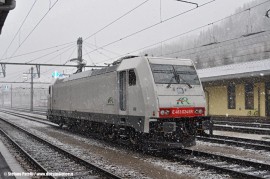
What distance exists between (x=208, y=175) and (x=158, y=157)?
275 centimetres

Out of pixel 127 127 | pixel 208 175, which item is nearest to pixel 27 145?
pixel 127 127

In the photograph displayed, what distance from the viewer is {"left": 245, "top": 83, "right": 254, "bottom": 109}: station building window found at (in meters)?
25.8

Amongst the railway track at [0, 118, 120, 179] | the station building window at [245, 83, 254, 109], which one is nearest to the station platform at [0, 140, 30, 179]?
the railway track at [0, 118, 120, 179]

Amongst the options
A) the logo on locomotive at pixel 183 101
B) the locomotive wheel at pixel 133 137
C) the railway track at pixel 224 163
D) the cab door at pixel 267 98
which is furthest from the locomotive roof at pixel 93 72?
the cab door at pixel 267 98

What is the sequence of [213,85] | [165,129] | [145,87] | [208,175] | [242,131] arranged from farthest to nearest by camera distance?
[213,85] → [242,131] → [145,87] → [165,129] → [208,175]

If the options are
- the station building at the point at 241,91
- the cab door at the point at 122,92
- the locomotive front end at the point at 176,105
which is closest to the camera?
the locomotive front end at the point at 176,105

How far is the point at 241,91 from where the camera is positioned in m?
26.6

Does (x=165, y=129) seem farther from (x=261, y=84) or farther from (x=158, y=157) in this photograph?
(x=261, y=84)

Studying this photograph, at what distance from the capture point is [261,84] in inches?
980

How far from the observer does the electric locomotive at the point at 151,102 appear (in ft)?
34.6

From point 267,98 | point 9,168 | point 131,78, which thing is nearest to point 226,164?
point 131,78

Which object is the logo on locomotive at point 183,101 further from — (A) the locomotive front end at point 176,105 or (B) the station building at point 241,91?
(B) the station building at point 241,91

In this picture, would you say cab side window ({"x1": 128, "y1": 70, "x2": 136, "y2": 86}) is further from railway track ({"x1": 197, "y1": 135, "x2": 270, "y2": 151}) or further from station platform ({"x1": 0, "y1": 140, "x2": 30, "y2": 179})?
railway track ({"x1": 197, "y1": 135, "x2": 270, "y2": 151})

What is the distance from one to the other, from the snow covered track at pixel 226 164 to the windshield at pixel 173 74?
244 cm
